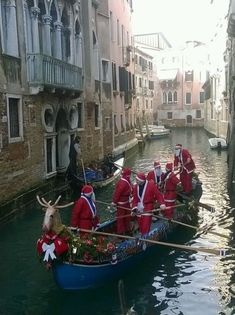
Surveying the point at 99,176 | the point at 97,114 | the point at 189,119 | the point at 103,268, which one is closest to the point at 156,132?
the point at 189,119

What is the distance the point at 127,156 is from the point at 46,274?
52.5ft

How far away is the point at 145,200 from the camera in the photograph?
761 centimetres

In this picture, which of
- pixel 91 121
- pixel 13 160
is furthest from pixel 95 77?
pixel 13 160

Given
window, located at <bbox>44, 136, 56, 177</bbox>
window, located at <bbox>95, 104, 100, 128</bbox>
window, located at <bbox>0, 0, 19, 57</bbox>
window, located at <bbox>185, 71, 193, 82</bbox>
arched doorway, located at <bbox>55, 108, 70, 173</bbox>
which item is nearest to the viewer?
window, located at <bbox>0, 0, 19, 57</bbox>

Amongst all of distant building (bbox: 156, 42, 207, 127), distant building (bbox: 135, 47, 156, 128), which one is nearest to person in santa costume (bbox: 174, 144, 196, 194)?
distant building (bbox: 135, 47, 156, 128)

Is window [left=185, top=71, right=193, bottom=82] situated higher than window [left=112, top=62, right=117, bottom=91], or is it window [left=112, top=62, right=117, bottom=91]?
window [left=185, top=71, right=193, bottom=82]

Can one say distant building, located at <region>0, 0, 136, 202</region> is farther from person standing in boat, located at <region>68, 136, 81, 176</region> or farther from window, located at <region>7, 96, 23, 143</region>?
person standing in boat, located at <region>68, 136, 81, 176</region>

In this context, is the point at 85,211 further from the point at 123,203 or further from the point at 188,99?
the point at 188,99

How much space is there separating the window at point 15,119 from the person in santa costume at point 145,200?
379 centimetres

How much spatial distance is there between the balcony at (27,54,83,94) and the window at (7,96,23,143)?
74cm

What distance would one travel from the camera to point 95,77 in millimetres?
17250

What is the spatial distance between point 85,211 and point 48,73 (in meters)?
5.81

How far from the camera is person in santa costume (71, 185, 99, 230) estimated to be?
6849 mm

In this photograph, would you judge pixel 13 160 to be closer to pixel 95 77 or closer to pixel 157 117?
pixel 95 77
